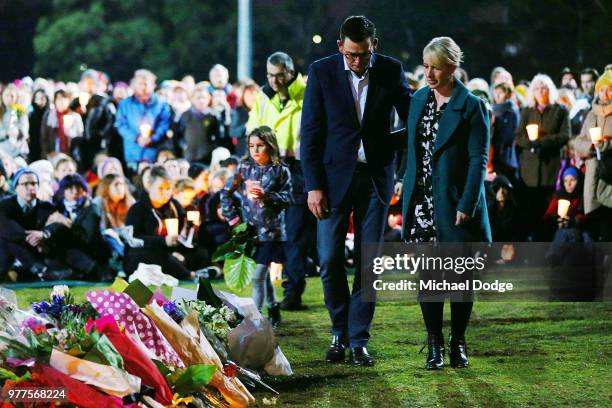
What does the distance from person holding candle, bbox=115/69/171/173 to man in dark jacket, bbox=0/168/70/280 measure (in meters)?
3.70

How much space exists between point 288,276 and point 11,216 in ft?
14.3

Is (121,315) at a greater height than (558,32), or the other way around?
(558,32)

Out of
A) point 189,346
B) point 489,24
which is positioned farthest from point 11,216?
point 489,24

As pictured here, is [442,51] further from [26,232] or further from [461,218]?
[26,232]

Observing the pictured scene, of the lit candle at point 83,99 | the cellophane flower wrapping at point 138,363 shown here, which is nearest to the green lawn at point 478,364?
the cellophane flower wrapping at point 138,363

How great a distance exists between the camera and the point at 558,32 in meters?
35.2

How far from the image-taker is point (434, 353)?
9.16 meters

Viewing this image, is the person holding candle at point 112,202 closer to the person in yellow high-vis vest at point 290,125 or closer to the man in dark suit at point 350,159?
the person in yellow high-vis vest at point 290,125

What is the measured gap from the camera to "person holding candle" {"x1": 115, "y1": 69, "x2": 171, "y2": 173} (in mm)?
19391

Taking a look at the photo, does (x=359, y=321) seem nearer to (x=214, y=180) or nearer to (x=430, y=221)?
(x=430, y=221)

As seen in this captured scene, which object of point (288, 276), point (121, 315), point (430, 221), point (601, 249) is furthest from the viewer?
point (601, 249)

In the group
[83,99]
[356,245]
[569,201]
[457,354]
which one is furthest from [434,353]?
[83,99]

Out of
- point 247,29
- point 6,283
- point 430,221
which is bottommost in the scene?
point 6,283

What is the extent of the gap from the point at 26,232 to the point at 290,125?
4550 mm
